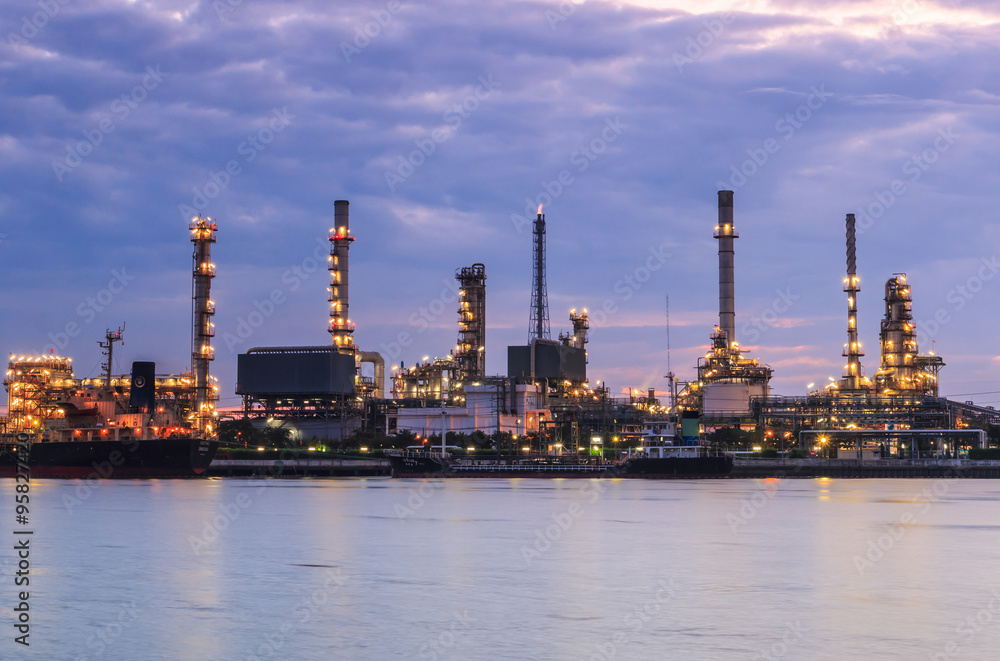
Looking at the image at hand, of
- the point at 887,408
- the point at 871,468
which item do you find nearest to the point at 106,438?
the point at 871,468

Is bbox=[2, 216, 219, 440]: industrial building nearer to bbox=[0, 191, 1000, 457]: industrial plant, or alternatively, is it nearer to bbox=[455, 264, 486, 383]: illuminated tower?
bbox=[0, 191, 1000, 457]: industrial plant

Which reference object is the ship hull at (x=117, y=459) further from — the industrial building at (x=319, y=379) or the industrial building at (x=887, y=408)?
the industrial building at (x=887, y=408)

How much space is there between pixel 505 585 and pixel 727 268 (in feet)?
386

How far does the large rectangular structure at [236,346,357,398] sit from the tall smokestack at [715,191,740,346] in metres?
47.1

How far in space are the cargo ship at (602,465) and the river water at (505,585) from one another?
153 feet

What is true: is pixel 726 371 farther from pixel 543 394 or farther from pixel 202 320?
pixel 202 320

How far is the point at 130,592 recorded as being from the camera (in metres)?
25.7

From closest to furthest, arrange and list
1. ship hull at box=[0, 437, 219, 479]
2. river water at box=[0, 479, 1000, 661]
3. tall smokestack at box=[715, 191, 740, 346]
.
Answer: river water at box=[0, 479, 1000, 661] < ship hull at box=[0, 437, 219, 479] < tall smokestack at box=[715, 191, 740, 346]

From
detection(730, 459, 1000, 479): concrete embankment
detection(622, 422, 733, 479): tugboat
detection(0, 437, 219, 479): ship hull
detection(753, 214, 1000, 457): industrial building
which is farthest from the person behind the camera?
detection(753, 214, 1000, 457): industrial building

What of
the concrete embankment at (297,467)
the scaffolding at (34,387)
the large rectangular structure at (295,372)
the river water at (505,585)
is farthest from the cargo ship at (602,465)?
the river water at (505,585)

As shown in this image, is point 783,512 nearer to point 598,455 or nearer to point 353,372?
point 598,455

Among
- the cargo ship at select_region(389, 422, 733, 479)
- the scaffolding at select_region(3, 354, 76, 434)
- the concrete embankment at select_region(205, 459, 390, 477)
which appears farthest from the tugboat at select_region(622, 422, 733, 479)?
the scaffolding at select_region(3, 354, 76, 434)

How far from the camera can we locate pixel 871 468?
113250 millimetres

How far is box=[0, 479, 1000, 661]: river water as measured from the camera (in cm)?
1988
